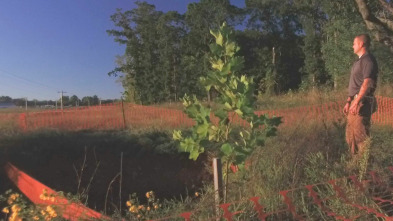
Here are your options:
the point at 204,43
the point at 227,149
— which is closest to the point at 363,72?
the point at 227,149

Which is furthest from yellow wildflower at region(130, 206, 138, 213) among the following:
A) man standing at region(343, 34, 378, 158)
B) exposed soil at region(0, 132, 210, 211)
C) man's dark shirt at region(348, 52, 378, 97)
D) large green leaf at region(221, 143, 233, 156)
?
exposed soil at region(0, 132, 210, 211)

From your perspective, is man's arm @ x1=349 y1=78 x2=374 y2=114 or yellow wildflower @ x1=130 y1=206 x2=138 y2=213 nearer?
yellow wildflower @ x1=130 y1=206 x2=138 y2=213

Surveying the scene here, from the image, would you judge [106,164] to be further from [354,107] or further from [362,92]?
[362,92]

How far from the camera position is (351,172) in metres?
4.20

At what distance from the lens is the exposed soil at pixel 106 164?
737cm

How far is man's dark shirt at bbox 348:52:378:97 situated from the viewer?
15.4 ft

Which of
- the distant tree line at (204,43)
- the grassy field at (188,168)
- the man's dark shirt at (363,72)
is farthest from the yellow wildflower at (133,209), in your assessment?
the distant tree line at (204,43)

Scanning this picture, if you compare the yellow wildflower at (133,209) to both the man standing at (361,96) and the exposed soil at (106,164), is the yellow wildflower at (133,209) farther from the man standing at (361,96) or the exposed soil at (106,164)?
the exposed soil at (106,164)

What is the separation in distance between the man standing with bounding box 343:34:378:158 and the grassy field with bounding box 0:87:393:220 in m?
0.22

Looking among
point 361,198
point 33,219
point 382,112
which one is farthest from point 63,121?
point 361,198

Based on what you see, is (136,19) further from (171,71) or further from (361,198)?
(361,198)

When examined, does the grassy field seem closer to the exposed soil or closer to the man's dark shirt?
the exposed soil

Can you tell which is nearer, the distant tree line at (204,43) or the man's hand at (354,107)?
the man's hand at (354,107)

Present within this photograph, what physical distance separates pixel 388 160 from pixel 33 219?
Result: 13.0 ft
